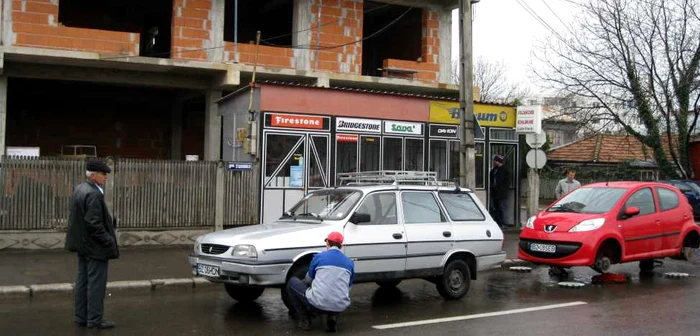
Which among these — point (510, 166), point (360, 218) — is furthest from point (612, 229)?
point (510, 166)

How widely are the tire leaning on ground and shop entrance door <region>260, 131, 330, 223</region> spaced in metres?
6.51

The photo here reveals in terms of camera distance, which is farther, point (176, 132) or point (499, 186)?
point (176, 132)

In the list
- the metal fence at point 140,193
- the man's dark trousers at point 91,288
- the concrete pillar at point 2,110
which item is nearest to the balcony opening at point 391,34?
the metal fence at point 140,193

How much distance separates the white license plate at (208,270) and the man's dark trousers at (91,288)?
1243 millimetres

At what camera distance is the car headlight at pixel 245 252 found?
7.72m

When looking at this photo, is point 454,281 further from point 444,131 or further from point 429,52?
point 429,52

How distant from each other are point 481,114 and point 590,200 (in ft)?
23.2

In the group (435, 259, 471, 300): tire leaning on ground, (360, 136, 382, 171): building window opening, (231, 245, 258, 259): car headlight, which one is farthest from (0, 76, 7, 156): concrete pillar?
(435, 259, 471, 300): tire leaning on ground

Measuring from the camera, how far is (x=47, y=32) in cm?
1906

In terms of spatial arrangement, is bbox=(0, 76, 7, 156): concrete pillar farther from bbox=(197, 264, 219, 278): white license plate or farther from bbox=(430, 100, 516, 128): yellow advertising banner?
bbox=(197, 264, 219, 278): white license plate

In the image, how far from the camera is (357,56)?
22.9 m

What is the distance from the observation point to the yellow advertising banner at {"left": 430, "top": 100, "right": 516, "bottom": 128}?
1773 centimetres

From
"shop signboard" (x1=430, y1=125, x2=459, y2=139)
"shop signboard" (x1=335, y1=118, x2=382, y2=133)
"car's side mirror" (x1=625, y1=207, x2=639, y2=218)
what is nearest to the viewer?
"car's side mirror" (x1=625, y1=207, x2=639, y2=218)

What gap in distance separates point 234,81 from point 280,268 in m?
13.7
